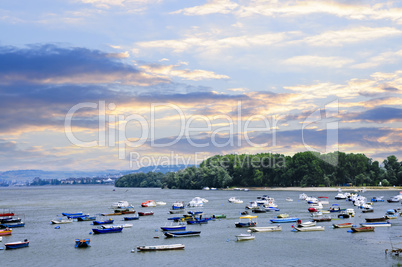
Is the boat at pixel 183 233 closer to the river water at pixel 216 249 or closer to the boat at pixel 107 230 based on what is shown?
the river water at pixel 216 249

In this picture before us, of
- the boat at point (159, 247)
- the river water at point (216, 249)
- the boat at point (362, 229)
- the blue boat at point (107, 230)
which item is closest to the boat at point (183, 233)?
the river water at point (216, 249)

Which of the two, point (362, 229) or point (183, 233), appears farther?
point (362, 229)

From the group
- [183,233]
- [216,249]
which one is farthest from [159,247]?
[183,233]

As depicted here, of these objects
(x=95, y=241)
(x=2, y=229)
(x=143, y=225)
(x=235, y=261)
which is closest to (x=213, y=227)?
(x=143, y=225)

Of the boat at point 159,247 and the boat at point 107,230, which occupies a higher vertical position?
the boat at point 159,247

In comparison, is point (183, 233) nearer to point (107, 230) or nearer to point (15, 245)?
point (107, 230)

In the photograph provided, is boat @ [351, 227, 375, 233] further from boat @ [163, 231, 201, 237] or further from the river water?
boat @ [163, 231, 201, 237]

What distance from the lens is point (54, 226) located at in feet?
325

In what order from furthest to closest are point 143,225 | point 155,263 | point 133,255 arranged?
point 143,225 → point 133,255 → point 155,263

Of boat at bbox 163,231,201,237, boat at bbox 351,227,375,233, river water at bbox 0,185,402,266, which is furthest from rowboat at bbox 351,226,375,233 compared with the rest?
boat at bbox 163,231,201,237

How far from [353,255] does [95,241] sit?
Answer: 42.3 metres

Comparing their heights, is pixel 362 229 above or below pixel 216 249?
above

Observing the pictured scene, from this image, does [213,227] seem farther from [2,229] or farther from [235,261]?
[2,229]

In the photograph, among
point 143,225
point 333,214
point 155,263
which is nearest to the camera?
point 155,263
